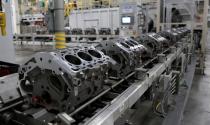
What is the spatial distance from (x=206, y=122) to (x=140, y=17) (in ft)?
14.1

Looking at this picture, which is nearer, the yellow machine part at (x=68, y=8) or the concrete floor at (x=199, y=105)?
the concrete floor at (x=199, y=105)

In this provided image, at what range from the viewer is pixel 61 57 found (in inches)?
51.6

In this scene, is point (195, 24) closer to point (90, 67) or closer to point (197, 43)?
point (197, 43)

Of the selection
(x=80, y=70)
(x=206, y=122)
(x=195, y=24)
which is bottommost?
(x=206, y=122)

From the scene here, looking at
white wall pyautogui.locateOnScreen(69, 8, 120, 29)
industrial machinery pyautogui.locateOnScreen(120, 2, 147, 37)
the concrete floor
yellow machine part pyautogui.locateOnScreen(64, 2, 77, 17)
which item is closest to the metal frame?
the concrete floor

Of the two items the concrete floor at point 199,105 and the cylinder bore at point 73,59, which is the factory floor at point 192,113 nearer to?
the concrete floor at point 199,105

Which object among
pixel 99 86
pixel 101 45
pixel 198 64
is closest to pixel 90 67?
pixel 99 86

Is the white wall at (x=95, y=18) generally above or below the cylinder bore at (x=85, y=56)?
above

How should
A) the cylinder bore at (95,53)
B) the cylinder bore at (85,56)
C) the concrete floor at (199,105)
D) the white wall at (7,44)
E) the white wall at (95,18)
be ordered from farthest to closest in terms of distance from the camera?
the white wall at (95,18) < the white wall at (7,44) < the concrete floor at (199,105) < the cylinder bore at (95,53) < the cylinder bore at (85,56)

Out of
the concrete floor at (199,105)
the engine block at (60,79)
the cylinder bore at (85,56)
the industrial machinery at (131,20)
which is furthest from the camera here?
the industrial machinery at (131,20)

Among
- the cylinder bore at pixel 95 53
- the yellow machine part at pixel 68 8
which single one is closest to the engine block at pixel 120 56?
the cylinder bore at pixel 95 53

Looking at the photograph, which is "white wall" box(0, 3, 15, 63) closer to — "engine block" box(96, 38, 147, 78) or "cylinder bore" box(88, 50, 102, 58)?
"engine block" box(96, 38, 147, 78)

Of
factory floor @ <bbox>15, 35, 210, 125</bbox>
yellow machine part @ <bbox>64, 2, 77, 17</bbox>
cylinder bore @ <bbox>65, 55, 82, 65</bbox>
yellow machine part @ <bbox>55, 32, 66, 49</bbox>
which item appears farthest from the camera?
yellow machine part @ <bbox>64, 2, 77, 17</bbox>

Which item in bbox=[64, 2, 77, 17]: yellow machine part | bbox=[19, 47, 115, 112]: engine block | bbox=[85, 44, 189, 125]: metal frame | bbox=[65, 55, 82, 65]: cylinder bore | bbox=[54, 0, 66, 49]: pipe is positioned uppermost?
bbox=[64, 2, 77, 17]: yellow machine part
